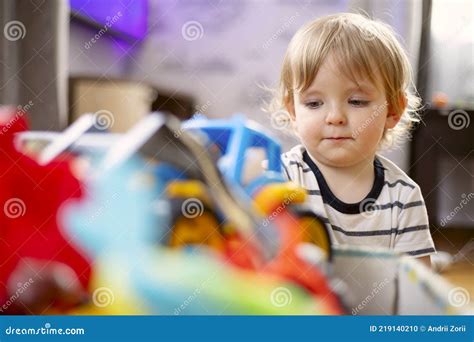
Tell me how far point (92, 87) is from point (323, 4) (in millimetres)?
427
